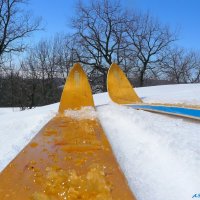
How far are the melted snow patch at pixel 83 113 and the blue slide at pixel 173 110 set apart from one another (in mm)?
684

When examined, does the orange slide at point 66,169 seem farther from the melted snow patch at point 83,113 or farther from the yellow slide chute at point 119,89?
the yellow slide chute at point 119,89

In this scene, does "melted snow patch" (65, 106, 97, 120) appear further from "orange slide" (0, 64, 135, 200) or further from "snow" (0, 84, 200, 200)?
"orange slide" (0, 64, 135, 200)

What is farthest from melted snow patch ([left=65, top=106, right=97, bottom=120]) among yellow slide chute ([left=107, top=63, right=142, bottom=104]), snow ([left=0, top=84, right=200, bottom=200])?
yellow slide chute ([left=107, top=63, right=142, bottom=104])

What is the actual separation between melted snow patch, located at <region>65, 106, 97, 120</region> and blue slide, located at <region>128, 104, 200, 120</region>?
68cm

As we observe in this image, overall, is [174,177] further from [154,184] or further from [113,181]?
[113,181]

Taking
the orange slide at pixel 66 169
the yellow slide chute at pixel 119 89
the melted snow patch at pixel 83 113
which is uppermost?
the yellow slide chute at pixel 119 89

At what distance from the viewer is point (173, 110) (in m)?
3.60

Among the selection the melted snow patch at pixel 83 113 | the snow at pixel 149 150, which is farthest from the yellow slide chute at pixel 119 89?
the snow at pixel 149 150

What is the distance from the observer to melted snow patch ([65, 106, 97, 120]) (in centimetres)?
363

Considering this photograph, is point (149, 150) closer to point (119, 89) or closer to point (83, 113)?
point (83, 113)

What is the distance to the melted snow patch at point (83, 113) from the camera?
3633 mm

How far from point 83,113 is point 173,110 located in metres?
1.22

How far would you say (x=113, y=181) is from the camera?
1.61 meters

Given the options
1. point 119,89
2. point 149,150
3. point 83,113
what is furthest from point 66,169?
point 119,89
